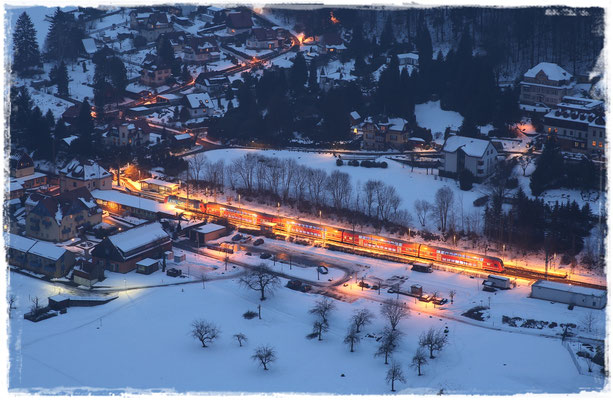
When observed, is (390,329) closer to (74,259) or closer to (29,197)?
(74,259)

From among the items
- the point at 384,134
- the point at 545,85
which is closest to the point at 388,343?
the point at 384,134

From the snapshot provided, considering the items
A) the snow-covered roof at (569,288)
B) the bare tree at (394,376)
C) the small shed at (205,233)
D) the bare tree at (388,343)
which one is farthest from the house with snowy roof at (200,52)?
the bare tree at (394,376)

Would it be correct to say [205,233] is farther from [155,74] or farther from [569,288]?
[155,74]

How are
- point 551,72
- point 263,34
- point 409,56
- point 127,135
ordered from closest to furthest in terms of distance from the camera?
point 127,135
point 551,72
point 409,56
point 263,34

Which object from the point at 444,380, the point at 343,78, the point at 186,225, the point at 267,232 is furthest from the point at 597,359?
the point at 343,78

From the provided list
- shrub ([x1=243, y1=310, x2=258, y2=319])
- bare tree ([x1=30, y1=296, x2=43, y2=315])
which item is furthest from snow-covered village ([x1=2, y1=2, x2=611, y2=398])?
bare tree ([x1=30, y1=296, x2=43, y2=315])

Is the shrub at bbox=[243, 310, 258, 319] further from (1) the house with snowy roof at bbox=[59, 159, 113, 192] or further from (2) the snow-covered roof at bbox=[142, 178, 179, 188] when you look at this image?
(1) the house with snowy roof at bbox=[59, 159, 113, 192]
